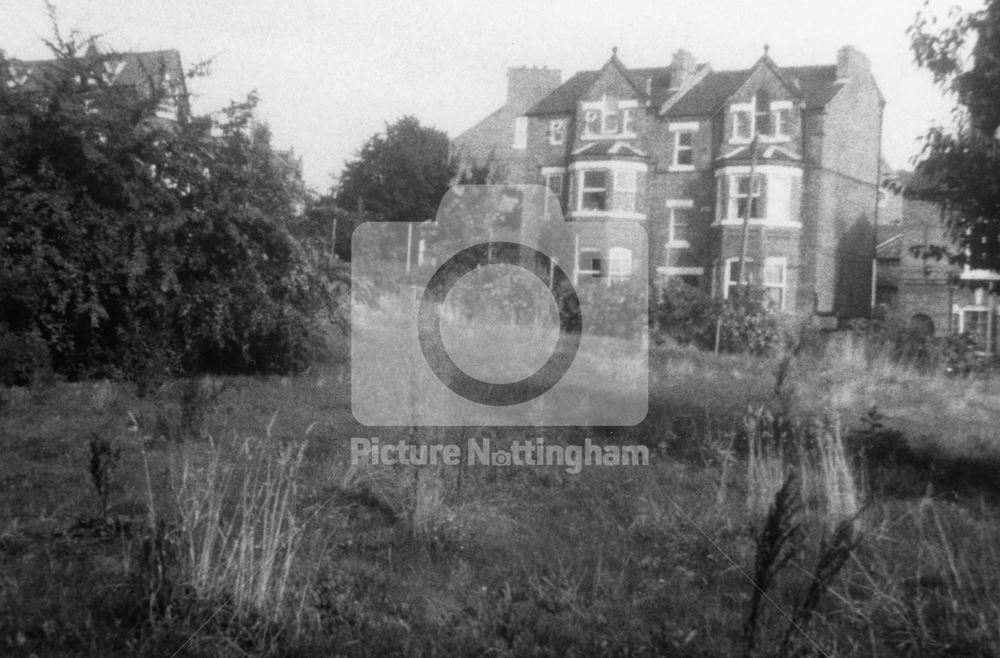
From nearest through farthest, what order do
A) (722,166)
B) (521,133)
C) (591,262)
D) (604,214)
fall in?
(591,262)
(722,166)
(604,214)
(521,133)

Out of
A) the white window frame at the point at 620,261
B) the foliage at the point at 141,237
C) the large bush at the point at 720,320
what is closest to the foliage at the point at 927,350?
the large bush at the point at 720,320

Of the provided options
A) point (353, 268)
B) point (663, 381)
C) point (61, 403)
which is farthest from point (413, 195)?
point (61, 403)

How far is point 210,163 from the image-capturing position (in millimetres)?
14273

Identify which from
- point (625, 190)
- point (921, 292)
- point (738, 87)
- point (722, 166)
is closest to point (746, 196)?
point (722, 166)

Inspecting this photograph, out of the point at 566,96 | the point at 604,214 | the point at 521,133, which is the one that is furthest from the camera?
the point at 521,133

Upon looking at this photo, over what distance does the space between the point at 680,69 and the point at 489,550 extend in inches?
1488

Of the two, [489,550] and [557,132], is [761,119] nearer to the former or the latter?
[557,132]

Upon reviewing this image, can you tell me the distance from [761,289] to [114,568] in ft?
78.5

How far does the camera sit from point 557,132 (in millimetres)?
41500

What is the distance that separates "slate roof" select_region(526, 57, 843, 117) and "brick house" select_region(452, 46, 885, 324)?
2.8 inches

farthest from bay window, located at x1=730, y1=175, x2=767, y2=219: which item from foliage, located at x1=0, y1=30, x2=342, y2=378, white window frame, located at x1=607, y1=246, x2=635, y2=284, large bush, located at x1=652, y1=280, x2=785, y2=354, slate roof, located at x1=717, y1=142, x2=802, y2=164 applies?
foliage, located at x1=0, y1=30, x2=342, y2=378

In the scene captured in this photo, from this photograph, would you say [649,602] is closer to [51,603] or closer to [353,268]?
[51,603]

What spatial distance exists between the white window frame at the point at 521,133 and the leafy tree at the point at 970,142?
3444 centimetres

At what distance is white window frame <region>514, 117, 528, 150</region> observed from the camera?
140 ft
